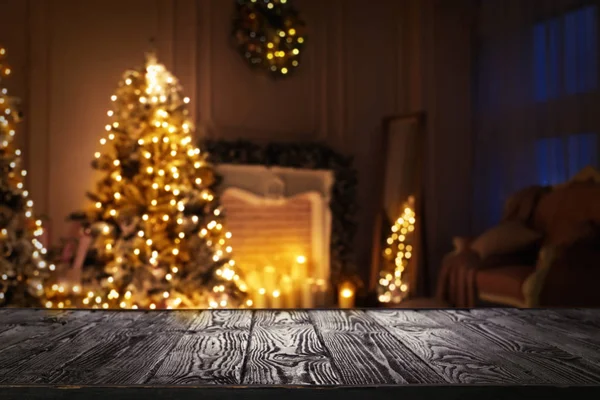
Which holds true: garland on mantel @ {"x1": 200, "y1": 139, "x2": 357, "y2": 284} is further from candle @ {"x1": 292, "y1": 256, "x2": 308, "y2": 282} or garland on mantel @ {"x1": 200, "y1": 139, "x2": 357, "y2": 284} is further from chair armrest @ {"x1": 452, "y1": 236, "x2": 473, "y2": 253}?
chair armrest @ {"x1": 452, "y1": 236, "x2": 473, "y2": 253}

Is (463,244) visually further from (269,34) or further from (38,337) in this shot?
(38,337)

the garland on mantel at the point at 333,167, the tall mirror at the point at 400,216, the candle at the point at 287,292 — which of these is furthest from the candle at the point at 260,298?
the tall mirror at the point at 400,216

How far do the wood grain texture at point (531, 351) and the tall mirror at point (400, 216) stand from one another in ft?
11.7

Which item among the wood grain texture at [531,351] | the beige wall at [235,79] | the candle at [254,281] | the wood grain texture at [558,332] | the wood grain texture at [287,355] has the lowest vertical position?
the candle at [254,281]

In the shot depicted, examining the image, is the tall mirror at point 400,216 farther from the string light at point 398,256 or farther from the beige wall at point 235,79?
the beige wall at point 235,79

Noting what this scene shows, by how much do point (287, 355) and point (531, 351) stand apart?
396 mm

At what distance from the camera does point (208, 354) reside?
0.93 m

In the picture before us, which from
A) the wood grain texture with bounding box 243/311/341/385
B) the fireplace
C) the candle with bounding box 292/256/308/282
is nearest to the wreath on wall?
the fireplace

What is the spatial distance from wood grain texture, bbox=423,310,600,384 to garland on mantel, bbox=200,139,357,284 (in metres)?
3.70

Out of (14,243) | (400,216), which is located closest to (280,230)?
(400,216)

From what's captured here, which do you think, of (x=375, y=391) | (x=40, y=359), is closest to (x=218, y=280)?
(x=40, y=359)

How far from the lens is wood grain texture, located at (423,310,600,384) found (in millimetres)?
806

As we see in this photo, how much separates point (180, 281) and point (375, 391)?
303 cm

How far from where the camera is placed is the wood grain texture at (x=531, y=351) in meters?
0.81
